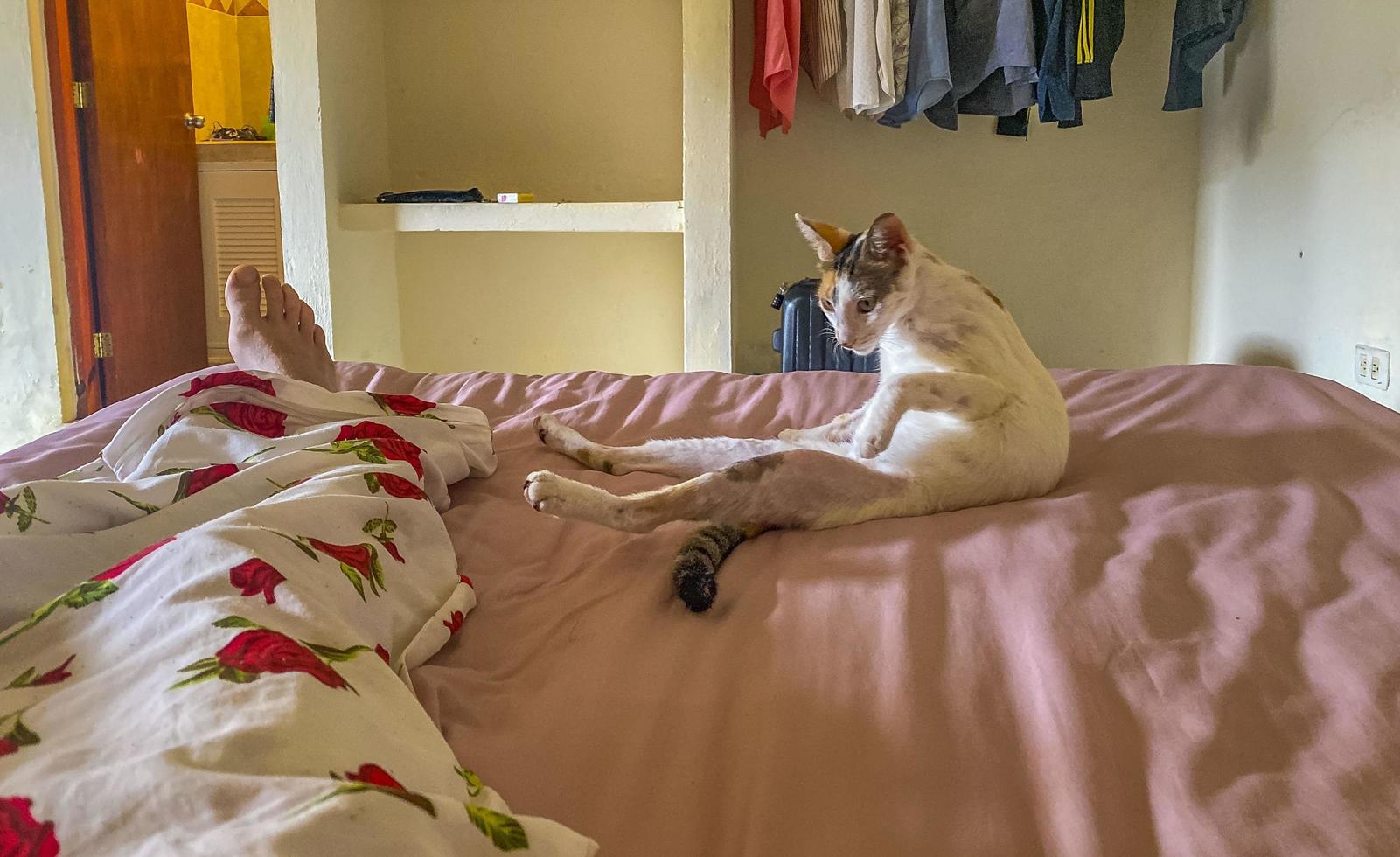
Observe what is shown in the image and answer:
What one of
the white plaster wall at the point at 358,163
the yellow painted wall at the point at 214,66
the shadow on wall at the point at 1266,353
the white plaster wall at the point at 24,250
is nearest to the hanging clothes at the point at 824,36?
the white plaster wall at the point at 358,163

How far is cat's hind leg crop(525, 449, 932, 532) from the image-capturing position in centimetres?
113

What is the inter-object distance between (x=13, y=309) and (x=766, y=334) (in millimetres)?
2573

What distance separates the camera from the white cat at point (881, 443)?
114 centimetres

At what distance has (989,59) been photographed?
258cm

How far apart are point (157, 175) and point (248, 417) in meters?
3.29

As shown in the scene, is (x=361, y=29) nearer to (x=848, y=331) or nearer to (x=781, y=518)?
(x=848, y=331)

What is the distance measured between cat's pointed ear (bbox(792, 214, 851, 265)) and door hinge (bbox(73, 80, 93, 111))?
3.12 meters

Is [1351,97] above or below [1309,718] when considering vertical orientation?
above

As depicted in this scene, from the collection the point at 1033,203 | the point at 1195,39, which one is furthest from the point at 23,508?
the point at 1033,203

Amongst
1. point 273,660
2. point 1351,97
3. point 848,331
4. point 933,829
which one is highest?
point 1351,97

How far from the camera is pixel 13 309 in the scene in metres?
3.37

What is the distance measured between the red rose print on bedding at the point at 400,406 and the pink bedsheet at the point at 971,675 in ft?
0.38

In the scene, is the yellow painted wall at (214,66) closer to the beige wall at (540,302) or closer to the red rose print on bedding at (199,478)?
the beige wall at (540,302)

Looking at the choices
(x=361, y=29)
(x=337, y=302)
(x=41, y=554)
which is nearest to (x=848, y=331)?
(x=41, y=554)
